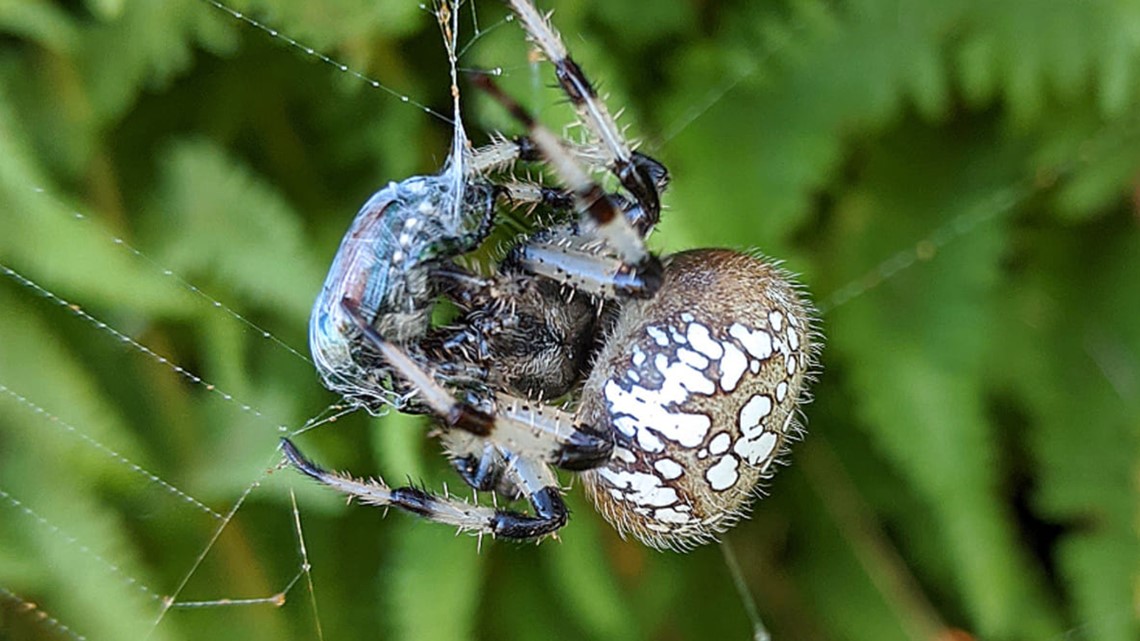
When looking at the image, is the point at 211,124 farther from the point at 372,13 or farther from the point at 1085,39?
the point at 1085,39

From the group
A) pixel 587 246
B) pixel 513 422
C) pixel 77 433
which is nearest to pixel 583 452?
pixel 513 422

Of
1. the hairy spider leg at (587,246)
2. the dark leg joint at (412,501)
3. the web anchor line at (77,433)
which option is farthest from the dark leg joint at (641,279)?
the web anchor line at (77,433)

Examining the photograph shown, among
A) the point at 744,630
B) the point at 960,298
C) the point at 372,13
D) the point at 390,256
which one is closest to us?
the point at 390,256

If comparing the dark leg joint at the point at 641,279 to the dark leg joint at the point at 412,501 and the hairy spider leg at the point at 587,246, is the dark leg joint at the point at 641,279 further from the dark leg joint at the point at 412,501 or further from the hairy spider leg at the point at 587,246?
the dark leg joint at the point at 412,501

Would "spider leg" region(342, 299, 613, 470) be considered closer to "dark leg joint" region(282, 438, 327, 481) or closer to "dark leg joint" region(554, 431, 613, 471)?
"dark leg joint" region(554, 431, 613, 471)

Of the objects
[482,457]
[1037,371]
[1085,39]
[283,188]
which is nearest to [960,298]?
[1037,371]

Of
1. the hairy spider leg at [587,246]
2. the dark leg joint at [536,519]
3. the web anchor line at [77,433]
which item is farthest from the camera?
the web anchor line at [77,433]

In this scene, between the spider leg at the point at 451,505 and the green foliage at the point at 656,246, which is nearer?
the spider leg at the point at 451,505
